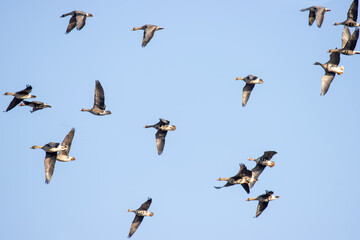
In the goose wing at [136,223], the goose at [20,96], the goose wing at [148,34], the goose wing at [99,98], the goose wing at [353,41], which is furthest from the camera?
the goose wing at [136,223]

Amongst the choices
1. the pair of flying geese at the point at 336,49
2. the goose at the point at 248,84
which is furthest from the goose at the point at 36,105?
the pair of flying geese at the point at 336,49

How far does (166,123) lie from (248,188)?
6.43 metres

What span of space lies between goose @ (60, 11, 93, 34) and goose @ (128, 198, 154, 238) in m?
11.5

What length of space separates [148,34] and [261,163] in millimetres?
10515

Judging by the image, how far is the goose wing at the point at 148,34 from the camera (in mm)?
49031

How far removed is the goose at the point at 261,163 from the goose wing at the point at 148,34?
988 cm

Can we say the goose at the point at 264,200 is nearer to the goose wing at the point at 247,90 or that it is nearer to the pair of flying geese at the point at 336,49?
the goose wing at the point at 247,90

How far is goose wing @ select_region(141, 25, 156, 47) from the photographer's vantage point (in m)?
49.0

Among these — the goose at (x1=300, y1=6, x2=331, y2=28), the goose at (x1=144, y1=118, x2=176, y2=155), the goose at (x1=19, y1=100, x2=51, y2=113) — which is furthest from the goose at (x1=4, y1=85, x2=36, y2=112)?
the goose at (x1=300, y1=6, x2=331, y2=28)

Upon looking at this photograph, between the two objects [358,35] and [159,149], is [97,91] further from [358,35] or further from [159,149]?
[358,35]

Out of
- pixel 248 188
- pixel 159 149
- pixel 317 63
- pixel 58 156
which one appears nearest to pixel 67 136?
pixel 58 156

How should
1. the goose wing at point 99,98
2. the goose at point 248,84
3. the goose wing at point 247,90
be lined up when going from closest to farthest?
the goose wing at point 99,98
the goose at point 248,84
the goose wing at point 247,90

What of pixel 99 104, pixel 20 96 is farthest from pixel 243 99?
pixel 20 96

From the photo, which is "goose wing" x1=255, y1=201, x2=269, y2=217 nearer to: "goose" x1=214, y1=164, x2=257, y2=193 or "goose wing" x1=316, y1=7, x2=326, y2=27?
"goose" x1=214, y1=164, x2=257, y2=193
